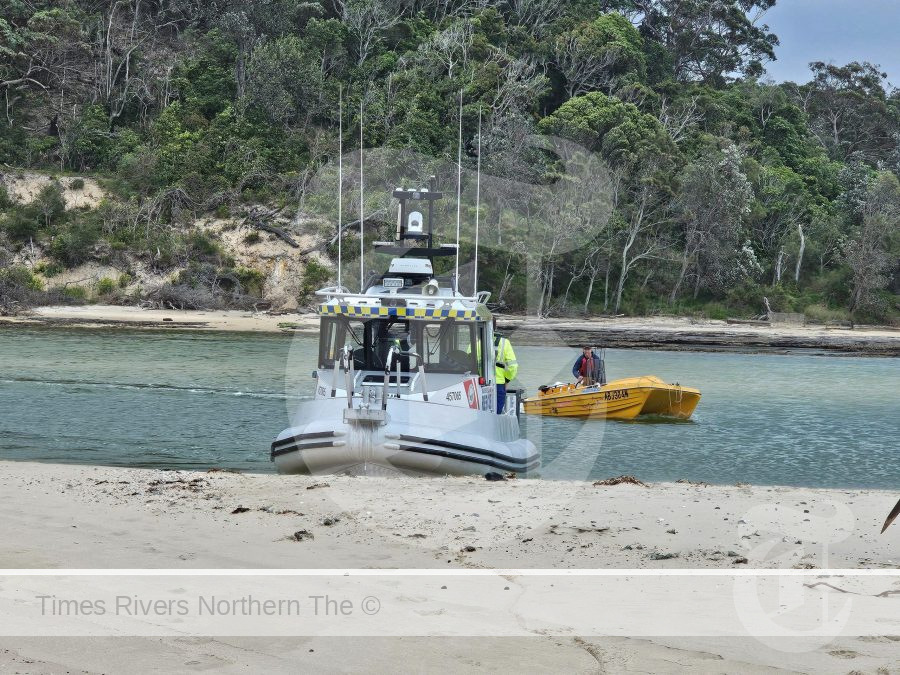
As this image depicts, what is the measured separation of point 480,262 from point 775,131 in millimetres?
34251

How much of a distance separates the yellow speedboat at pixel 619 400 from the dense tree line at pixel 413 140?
29046mm

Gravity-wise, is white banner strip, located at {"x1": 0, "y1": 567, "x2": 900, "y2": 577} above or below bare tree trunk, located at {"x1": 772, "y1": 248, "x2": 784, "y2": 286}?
below

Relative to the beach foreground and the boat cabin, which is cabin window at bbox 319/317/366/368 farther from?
the beach foreground

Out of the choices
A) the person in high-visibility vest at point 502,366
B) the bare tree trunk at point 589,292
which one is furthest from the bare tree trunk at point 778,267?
the person in high-visibility vest at point 502,366

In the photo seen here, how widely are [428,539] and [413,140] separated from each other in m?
47.5

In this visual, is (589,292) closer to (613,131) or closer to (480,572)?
(613,131)

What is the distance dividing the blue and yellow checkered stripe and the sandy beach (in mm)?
32074

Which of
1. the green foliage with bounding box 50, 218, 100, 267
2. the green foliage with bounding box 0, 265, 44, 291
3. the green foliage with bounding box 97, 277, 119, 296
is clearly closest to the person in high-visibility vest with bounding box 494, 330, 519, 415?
the green foliage with bounding box 97, 277, 119, 296

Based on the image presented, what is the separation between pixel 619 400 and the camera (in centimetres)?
2205

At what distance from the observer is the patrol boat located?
11484mm

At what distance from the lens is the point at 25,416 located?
19.7 metres

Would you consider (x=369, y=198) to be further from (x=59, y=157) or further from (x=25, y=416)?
(x=25, y=416)

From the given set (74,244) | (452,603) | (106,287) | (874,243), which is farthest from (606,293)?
(452,603)

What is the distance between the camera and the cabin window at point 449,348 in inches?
491
